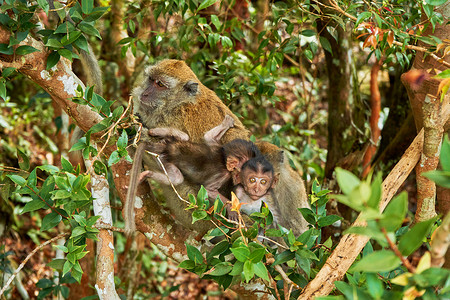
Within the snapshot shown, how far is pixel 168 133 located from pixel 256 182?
2.41 ft

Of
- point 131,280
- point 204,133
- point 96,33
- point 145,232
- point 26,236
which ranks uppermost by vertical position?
point 96,33

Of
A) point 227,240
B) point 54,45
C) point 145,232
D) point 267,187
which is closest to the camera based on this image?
point 227,240

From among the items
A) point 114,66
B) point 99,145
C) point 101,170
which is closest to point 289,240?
point 101,170

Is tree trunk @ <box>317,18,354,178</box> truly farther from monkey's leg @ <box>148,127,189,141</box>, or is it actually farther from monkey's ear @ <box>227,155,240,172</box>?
monkey's leg @ <box>148,127,189,141</box>

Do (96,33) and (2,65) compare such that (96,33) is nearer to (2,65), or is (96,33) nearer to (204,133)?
(2,65)

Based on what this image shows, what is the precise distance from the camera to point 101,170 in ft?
8.25

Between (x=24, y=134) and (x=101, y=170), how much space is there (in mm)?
4667

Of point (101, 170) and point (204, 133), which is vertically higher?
point (101, 170)

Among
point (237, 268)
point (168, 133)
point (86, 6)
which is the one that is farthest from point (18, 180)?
point (168, 133)

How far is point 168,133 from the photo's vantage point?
11.5ft

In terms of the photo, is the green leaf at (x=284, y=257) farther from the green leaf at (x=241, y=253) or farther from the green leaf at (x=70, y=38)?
the green leaf at (x=70, y=38)

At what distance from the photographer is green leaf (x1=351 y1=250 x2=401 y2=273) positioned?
1.18 metres

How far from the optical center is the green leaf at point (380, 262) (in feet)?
3.86

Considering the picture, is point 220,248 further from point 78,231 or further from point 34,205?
point 34,205
